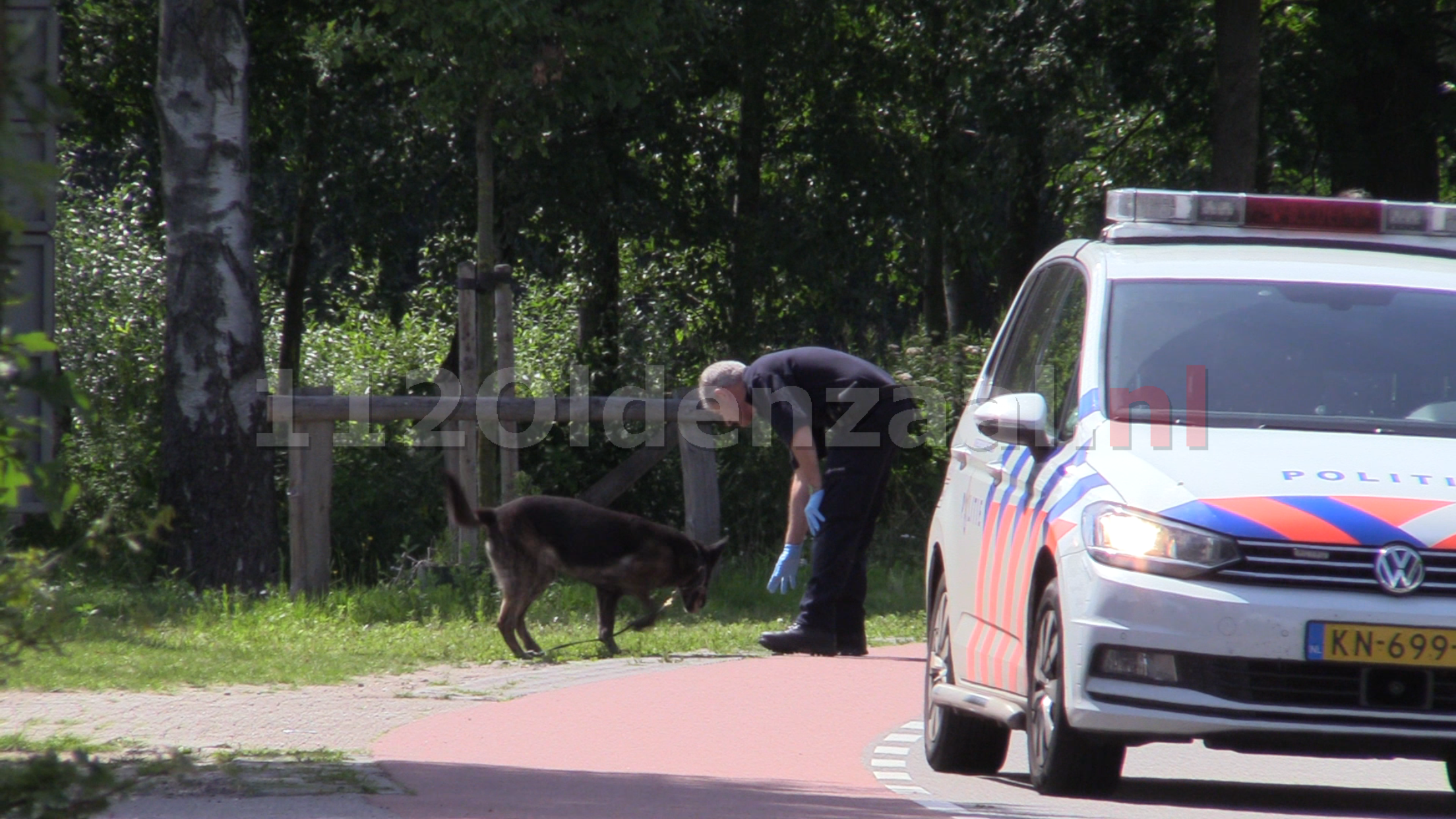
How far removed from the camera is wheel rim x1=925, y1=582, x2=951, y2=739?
25.3 feet

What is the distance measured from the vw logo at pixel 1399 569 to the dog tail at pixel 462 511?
6.65 meters

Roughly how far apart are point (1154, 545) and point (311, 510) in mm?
8567

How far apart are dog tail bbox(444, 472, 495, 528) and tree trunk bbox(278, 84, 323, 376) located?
24.8 ft

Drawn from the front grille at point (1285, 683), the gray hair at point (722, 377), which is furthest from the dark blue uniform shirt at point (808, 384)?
the front grille at point (1285, 683)

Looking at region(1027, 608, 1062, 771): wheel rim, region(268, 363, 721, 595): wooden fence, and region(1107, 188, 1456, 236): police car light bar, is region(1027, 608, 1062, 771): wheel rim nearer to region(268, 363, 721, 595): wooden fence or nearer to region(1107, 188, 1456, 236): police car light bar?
region(1107, 188, 1456, 236): police car light bar

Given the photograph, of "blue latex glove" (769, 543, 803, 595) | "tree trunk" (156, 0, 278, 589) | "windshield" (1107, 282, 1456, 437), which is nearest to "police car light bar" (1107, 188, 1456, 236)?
"windshield" (1107, 282, 1456, 437)

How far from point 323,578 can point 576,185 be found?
20.7ft

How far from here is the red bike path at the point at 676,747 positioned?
20.4 feet

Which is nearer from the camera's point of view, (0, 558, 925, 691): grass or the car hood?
the car hood

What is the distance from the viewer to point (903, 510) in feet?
55.8

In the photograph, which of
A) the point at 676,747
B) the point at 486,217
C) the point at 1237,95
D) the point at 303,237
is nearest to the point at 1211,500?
the point at 676,747

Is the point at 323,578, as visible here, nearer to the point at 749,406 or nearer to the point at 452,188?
the point at 749,406

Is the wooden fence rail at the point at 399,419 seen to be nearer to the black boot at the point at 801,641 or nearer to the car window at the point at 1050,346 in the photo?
the black boot at the point at 801,641

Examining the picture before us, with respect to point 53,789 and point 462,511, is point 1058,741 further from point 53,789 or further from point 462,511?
point 462,511
